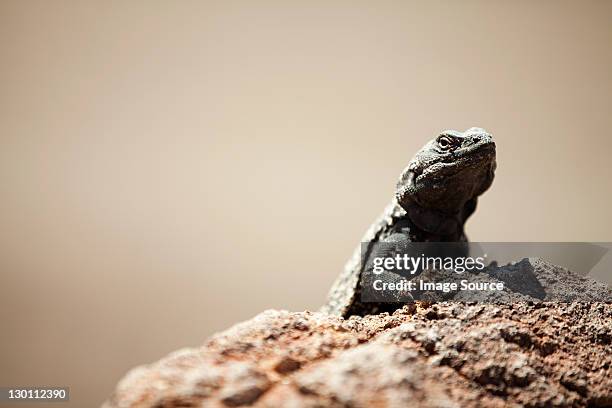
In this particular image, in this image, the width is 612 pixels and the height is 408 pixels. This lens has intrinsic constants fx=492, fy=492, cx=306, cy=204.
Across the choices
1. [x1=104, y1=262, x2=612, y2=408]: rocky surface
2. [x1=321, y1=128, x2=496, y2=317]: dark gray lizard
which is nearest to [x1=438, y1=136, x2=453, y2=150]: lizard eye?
[x1=321, y1=128, x2=496, y2=317]: dark gray lizard

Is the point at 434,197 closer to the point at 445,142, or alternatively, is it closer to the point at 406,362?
the point at 445,142

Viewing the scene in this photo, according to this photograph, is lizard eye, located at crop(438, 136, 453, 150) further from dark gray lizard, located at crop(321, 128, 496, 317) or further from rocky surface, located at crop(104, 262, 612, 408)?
rocky surface, located at crop(104, 262, 612, 408)

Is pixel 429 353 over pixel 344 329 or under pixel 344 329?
under

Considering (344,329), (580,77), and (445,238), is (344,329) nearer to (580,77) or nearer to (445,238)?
(445,238)

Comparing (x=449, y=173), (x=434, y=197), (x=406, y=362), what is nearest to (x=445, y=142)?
(x=449, y=173)

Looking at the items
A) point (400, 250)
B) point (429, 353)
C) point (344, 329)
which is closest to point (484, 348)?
point (429, 353)
